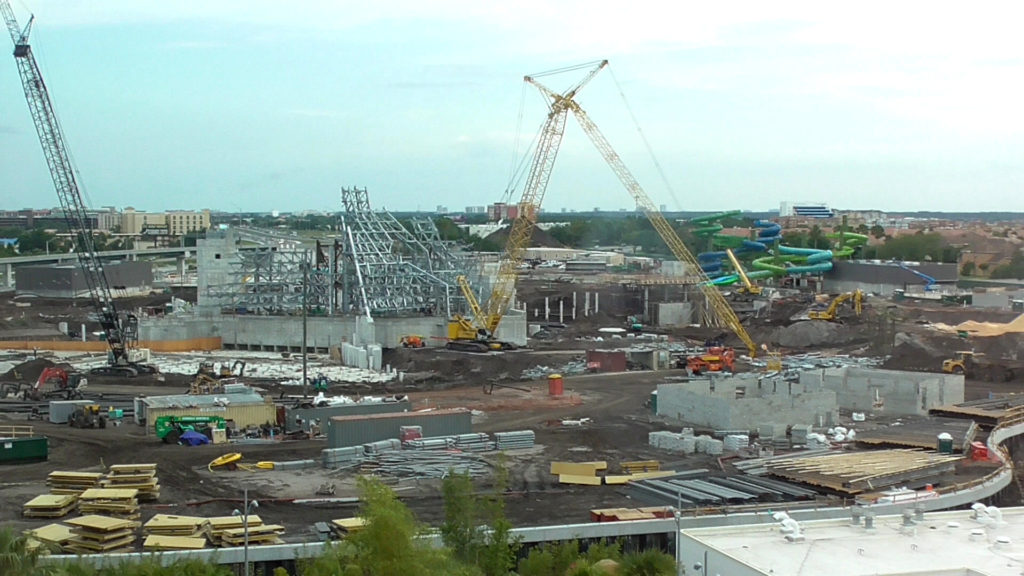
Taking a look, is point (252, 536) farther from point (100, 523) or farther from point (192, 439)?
point (192, 439)

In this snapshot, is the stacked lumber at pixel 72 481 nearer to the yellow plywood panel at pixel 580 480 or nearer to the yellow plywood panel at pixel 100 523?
the yellow plywood panel at pixel 100 523

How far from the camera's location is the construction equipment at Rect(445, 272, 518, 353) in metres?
53.5

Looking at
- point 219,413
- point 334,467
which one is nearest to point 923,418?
point 334,467

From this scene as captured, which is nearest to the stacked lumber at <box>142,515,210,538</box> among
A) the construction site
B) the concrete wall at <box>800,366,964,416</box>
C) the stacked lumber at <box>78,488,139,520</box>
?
the construction site

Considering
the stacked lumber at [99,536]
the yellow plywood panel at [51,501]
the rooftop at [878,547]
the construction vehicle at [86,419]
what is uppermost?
the rooftop at [878,547]

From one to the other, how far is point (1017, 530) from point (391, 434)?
17.1m

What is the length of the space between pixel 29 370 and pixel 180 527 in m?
29.5

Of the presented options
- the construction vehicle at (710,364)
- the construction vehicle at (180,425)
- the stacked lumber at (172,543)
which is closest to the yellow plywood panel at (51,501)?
the stacked lumber at (172,543)

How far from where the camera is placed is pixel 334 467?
26.8 metres

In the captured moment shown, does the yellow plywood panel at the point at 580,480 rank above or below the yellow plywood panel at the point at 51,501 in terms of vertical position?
below

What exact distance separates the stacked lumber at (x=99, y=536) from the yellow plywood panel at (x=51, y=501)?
6.66 feet

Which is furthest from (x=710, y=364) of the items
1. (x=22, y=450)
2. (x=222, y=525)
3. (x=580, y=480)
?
(x=222, y=525)

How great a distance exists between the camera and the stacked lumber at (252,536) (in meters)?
19.0

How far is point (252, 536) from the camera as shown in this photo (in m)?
19.1
